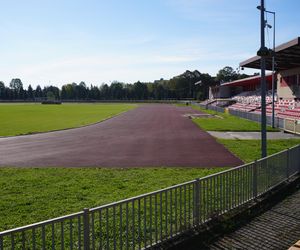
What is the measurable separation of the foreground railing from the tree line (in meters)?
136

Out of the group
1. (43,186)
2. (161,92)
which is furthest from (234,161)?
(161,92)

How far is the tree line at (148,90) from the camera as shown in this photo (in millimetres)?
158625

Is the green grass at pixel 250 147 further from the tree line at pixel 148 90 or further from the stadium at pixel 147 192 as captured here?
the tree line at pixel 148 90

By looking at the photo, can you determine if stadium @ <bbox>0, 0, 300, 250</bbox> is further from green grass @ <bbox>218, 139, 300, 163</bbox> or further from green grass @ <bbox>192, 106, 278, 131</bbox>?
green grass @ <bbox>192, 106, 278, 131</bbox>

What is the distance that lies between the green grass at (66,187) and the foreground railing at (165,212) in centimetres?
106

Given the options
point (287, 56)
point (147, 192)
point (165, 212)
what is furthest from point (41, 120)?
point (165, 212)

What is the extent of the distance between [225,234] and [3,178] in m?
8.37

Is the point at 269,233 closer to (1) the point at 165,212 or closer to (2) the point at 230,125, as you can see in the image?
(1) the point at 165,212

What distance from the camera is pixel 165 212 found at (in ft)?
24.2

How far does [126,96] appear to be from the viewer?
586 ft

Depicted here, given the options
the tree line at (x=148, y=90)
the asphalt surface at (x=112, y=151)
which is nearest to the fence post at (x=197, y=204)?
the asphalt surface at (x=112, y=151)

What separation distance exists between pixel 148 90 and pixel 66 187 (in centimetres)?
16654

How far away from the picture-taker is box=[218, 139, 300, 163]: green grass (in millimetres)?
16614

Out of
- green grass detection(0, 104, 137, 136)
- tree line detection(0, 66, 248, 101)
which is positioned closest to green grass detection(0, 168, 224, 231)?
green grass detection(0, 104, 137, 136)
